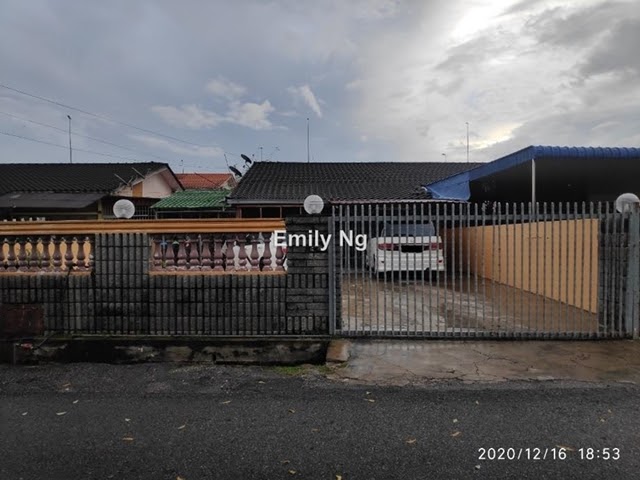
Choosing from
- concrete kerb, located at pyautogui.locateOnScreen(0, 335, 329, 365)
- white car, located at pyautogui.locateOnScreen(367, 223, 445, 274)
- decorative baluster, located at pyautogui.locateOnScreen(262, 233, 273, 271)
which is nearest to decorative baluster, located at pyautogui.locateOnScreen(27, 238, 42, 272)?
concrete kerb, located at pyautogui.locateOnScreen(0, 335, 329, 365)

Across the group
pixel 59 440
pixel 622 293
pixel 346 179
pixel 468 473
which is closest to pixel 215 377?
pixel 59 440

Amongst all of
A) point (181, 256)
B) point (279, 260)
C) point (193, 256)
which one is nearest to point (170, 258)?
point (181, 256)

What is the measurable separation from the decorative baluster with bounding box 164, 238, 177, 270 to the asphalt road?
1350 mm

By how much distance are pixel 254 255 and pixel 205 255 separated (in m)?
0.60

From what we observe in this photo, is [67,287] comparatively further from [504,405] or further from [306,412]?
[504,405]

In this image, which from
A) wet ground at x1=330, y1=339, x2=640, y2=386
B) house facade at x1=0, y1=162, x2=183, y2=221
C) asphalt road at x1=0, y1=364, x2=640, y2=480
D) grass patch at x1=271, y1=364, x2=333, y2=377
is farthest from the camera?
house facade at x1=0, y1=162, x2=183, y2=221

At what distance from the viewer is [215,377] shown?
14.3ft

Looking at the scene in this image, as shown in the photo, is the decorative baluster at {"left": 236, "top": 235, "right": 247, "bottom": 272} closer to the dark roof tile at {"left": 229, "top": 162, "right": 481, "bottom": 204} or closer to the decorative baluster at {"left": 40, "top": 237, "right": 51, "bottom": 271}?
the decorative baluster at {"left": 40, "top": 237, "right": 51, "bottom": 271}

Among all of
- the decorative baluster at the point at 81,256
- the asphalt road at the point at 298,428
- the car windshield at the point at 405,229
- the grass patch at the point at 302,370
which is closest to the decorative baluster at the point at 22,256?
the decorative baluster at the point at 81,256

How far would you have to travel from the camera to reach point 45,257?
523 cm

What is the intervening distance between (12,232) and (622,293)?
294 inches

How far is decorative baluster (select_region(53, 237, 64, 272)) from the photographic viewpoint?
5203mm

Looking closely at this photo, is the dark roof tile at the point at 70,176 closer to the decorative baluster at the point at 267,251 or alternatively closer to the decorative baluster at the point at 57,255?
the decorative baluster at the point at 57,255

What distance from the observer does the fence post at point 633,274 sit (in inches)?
206
